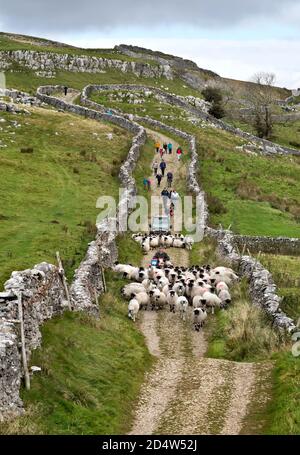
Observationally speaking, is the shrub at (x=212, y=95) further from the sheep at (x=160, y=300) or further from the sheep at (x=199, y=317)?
the sheep at (x=199, y=317)

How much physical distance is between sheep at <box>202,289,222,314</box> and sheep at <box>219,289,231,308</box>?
0.78 ft

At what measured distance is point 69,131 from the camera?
65312 mm

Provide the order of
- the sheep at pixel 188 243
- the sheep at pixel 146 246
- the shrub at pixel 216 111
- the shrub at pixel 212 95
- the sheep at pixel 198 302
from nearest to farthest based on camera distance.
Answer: the sheep at pixel 198 302 < the sheep at pixel 146 246 < the sheep at pixel 188 243 < the shrub at pixel 216 111 < the shrub at pixel 212 95

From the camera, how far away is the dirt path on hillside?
1589cm

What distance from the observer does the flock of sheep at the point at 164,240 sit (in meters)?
37.0

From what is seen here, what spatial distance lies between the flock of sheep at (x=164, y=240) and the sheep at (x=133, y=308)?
36.0 ft

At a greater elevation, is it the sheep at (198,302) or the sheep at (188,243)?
the sheep at (188,243)

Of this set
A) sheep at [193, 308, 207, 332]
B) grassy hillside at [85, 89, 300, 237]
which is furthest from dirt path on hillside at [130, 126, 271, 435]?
grassy hillside at [85, 89, 300, 237]

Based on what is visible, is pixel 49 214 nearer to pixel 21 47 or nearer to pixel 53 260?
Answer: pixel 53 260

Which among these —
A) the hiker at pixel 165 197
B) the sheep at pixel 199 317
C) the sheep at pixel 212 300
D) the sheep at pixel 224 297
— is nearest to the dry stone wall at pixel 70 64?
the hiker at pixel 165 197

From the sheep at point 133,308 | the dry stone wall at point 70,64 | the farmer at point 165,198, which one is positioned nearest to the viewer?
the sheep at point 133,308

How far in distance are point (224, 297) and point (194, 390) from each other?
30.7ft

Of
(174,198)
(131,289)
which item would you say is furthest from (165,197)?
(131,289)
